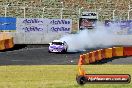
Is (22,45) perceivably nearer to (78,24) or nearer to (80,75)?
(78,24)

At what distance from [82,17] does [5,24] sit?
943cm

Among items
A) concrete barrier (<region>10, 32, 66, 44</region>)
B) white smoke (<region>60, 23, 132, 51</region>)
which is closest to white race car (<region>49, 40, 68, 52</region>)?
white smoke (<region>60, 23, 132, 51</region>)

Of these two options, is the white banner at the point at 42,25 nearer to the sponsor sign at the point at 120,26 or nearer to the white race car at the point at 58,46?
the sponsor sign at the point at 120,26

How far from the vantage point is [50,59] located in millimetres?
31812

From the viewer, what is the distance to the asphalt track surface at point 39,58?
29.5 meters

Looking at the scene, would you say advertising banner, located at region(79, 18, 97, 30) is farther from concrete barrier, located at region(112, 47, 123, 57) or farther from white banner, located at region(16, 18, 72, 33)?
concrete barrier, located at region(112, 47, 123, 57)

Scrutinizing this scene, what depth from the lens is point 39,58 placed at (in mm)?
32250

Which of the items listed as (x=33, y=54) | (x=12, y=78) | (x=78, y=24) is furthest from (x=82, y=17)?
(x=12, y=78)

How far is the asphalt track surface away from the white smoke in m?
3.84

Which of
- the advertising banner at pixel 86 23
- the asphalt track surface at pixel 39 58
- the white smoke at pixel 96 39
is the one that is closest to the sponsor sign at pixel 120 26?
the white smoke at pixel 96 39

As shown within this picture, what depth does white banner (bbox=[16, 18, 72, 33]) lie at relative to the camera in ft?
136

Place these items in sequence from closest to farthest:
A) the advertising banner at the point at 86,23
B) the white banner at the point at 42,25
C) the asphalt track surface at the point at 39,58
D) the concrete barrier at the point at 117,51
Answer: the asphalt track surface at the point at 39,58 → the concrete barrier at the point at 117,51 → the white banner at the point at 42,25 → the advertising banner at the point at 86,23

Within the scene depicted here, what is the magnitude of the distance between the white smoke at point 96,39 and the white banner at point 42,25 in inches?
57.9

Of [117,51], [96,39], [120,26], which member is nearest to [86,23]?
[96,39]
